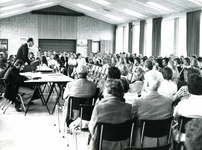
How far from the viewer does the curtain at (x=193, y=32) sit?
42.8ft

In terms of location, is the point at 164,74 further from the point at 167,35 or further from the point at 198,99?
the point at 167,35

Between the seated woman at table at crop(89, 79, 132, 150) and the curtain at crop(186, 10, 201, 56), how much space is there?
10875 mm

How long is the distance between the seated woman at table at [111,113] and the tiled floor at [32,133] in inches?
60.7

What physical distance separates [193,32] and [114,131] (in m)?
11.4

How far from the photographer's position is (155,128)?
3.05m

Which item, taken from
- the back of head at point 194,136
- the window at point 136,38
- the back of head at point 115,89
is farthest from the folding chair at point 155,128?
the window at point 136,38

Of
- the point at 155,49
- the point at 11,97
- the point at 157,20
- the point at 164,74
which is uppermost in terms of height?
the point at 157,20

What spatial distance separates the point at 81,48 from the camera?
22.1 metres

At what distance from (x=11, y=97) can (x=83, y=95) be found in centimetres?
263

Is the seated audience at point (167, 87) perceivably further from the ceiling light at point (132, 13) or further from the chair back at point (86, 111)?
the ceiling light at point (132, 13)

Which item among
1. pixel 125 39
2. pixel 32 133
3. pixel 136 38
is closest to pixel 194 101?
pixel 32 133

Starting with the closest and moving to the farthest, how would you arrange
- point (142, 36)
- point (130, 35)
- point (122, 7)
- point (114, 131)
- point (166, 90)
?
point (114, 131)
point (166, 90)
point (122, 7)
point (142, 36)
point (130, 35)

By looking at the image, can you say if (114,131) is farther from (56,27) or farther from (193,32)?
(56,27)

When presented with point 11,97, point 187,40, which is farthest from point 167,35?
point 11,97
